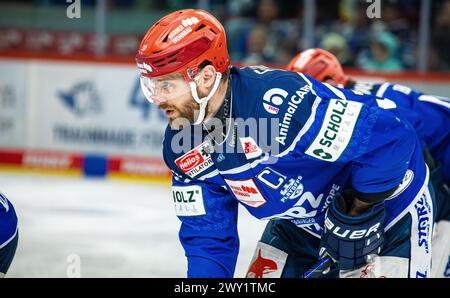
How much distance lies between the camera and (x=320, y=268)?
3117mm

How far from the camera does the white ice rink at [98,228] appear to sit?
489 cm

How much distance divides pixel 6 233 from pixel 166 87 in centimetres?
99

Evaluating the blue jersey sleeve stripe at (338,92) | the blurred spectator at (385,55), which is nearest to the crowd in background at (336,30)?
the blurred spectator at (385,55)

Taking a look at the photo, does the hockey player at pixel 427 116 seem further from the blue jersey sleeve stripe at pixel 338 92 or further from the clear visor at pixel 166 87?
the clear visor at pixel 166 87

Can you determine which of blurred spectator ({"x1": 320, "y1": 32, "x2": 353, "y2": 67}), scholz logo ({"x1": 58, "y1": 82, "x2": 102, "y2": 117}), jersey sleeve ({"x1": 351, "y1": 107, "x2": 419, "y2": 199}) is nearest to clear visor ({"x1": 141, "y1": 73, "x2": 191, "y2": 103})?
jersey sleeve ({"x1": 351, "y1": 107, "x2": 419, "y2": 199})

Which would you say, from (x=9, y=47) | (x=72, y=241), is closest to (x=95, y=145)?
(x=9, y=47)

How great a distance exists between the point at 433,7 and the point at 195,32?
18.3ft

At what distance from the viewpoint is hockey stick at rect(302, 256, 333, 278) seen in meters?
3.10

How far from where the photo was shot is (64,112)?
8570 millimetres

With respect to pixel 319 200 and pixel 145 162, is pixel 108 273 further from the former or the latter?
pixel 145 162

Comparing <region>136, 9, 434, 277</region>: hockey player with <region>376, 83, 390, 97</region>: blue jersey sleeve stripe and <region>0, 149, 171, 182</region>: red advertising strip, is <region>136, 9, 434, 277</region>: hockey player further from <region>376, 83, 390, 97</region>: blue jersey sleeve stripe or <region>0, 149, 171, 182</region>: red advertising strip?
<region>0, 149, 171, 182</region>: red advertising strip

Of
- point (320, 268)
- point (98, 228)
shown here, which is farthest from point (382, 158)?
point (98, 228)

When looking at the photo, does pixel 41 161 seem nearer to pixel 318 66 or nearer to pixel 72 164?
pixel 72 164

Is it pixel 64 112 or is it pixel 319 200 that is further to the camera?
pixel 64 112
